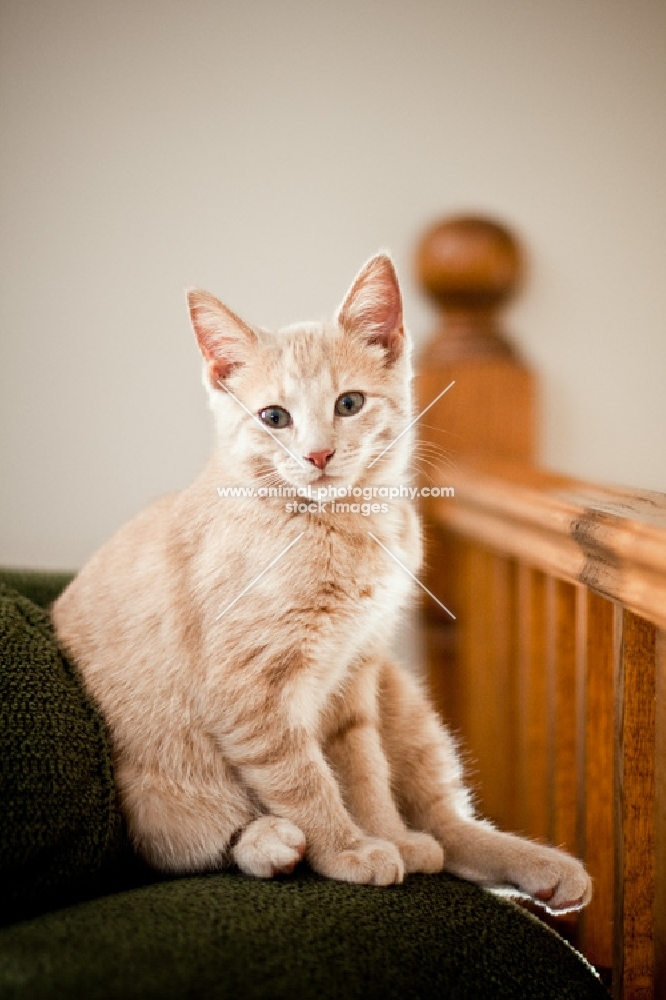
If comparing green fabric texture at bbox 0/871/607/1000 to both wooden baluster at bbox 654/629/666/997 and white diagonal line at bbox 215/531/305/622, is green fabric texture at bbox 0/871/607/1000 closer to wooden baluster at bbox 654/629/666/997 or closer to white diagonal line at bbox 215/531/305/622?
wooden baluster at bbox 654/629/666/997

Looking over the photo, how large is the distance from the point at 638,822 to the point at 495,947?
0.18 metres

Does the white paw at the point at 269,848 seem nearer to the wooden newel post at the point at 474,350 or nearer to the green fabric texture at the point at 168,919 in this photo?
the green fabric texture at the point at 168,919

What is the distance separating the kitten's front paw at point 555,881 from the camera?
81 centimetres

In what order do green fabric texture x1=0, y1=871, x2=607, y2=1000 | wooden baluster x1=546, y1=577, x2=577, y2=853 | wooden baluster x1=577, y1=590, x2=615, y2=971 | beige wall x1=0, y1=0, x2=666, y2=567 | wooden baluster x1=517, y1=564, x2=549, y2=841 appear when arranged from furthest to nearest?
1. beige wall x1=0, y1=0, x2=666, y2=567
2. wooden baluster x1=517, y1=564, x2=549, y2=841
3. wooden baluster x1=546, y1=577, x2=577, y2=853
4. wooden baluster x1=577, y1=590, x2=615, y2=971
5. green fabric texture x1=0, y1=871, x2=607, y2=1000

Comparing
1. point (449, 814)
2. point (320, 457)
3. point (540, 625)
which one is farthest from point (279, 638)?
point (540, 625)

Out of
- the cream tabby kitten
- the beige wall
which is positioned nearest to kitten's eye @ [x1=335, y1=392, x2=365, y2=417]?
the cream tabby kitten

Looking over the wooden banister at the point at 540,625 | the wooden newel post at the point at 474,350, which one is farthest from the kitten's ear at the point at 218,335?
the wooden newel post at the point at 474,350

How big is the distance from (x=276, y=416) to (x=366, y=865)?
1.36 ft

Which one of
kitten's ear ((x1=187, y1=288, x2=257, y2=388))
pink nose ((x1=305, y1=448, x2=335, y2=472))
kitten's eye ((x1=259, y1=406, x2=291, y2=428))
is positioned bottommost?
pink nose ((x1=305, y1=448, x2=335, y2=472))

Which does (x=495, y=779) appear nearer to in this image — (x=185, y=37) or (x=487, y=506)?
(x=487, y=506)

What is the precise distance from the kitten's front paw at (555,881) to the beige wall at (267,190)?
33.6 inches

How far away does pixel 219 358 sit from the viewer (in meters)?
0.88

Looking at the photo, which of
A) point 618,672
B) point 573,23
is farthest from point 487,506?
point 573,23

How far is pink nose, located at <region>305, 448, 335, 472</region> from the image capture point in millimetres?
803
